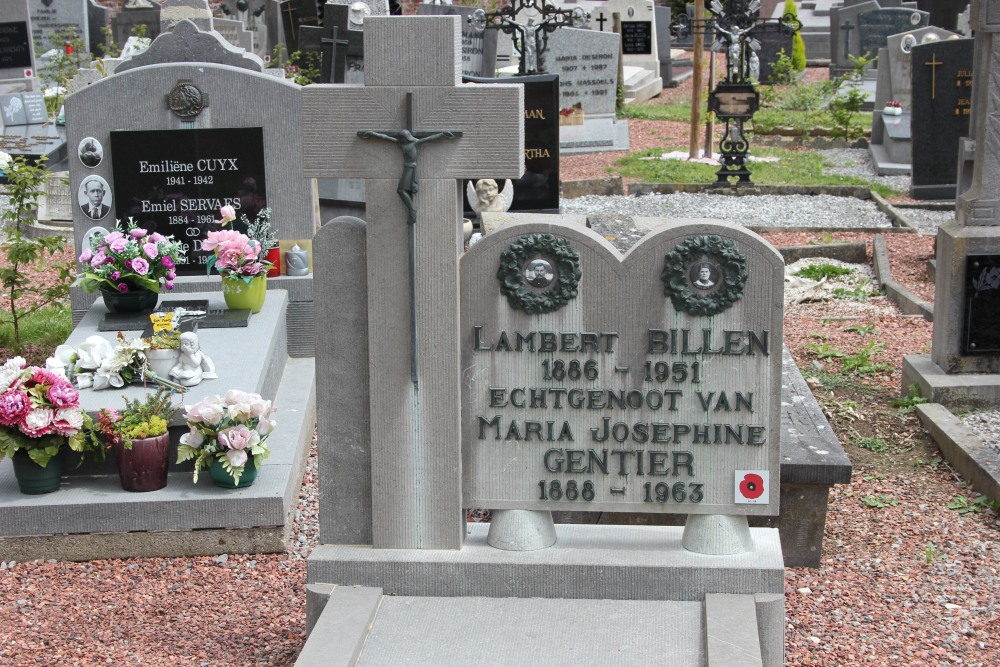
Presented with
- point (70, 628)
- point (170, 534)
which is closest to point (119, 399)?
point (170, 534)

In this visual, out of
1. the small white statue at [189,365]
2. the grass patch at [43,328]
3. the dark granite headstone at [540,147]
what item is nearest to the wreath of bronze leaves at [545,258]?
the small white statue at [189,365]

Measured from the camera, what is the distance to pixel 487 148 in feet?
13.6

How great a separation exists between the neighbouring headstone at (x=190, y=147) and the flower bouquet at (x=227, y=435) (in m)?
2.68

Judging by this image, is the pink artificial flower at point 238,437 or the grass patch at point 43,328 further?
the grass patch at point 43,328

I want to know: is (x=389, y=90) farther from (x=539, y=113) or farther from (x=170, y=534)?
(x=539, y=113)

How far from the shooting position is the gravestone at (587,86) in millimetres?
19250

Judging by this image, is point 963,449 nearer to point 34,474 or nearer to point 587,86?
point 34,474

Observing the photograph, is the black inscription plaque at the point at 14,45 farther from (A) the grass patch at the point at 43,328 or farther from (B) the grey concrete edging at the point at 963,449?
(B) the grey concrete edging at the point at 963,449

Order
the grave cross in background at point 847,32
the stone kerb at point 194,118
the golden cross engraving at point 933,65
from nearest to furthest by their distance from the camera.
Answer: the stone kerb at point 194,118
the golden cross engraving at point 933,65
the grave cross in background at point 847,32

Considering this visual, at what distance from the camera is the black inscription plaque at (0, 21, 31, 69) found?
20.5 m

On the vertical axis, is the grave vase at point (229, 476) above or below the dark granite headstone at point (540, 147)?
below

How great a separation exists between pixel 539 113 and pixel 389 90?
747cm

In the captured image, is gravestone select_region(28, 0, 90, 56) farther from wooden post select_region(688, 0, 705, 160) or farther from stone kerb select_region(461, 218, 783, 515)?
stone kerb select_region(461, 218, 783, 515)

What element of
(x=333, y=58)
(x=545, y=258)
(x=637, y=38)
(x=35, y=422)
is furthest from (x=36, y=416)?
(x=637, y=38)
